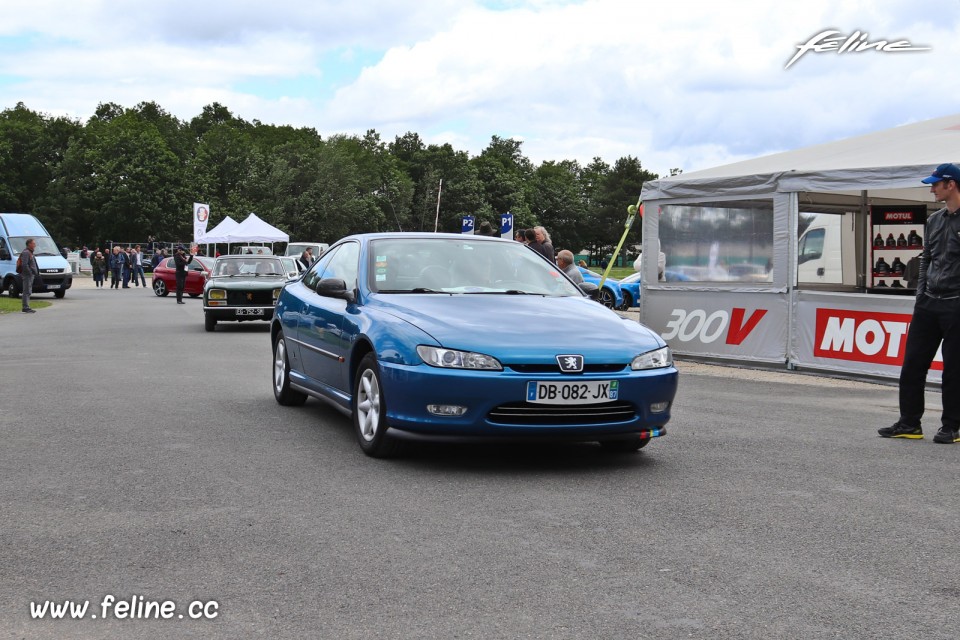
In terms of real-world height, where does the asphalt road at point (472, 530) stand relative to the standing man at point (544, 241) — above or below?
below

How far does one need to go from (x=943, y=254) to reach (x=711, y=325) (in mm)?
7099

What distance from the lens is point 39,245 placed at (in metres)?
37.6

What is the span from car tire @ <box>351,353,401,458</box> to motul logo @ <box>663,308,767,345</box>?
833 cm

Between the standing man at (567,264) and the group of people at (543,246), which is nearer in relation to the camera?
the standing man at (567,264)

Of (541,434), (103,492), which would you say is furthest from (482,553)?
(103,492)

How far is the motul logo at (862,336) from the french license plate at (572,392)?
276 inches

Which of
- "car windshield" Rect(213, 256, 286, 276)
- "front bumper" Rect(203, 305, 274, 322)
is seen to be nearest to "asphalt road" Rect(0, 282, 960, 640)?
"front bumper" Rect(203, 305, 274, 322)

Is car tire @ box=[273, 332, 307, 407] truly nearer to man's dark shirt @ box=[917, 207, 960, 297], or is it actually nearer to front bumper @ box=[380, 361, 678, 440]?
front bumper @ box=[380, 361, 678, 440]

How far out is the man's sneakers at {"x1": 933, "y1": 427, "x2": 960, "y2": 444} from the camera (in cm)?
806

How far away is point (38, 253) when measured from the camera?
122 ft

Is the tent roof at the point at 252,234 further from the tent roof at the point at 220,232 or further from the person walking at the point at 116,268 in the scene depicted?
the person walking at the point at 116,268

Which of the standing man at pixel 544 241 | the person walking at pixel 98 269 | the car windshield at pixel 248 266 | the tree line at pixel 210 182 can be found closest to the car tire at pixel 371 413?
the standing man at pixel 544 241

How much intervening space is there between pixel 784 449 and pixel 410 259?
298 cm

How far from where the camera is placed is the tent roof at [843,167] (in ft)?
41.2
